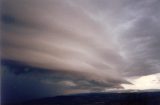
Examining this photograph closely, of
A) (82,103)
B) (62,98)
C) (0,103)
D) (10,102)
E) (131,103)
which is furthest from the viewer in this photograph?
(131,103)

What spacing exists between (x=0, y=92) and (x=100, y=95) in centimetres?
282

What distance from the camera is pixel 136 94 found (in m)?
5.13

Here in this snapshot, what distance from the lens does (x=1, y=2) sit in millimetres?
3240

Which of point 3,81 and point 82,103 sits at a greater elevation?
point 3,81

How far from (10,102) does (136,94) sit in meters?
3.12

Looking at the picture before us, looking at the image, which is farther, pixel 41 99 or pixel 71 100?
pixel 71 100

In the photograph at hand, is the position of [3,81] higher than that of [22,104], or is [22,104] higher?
[3,81]

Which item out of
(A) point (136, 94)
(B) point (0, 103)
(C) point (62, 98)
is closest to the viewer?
(B) point (0, 103)

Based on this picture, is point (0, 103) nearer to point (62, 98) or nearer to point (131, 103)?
point (62, 98)

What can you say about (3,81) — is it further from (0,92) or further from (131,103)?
(131,103)

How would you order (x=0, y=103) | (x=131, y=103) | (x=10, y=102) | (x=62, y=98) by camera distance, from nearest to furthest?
(x=0, y=103) < (x=10, y=102) < (x=62, y=98) < (x=131, y=103)

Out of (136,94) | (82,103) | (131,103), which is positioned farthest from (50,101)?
(131,103)

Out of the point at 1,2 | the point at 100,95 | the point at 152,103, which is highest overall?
the point at 1,2

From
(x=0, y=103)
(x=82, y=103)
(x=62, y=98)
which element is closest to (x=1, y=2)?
(x=0, y=103)
